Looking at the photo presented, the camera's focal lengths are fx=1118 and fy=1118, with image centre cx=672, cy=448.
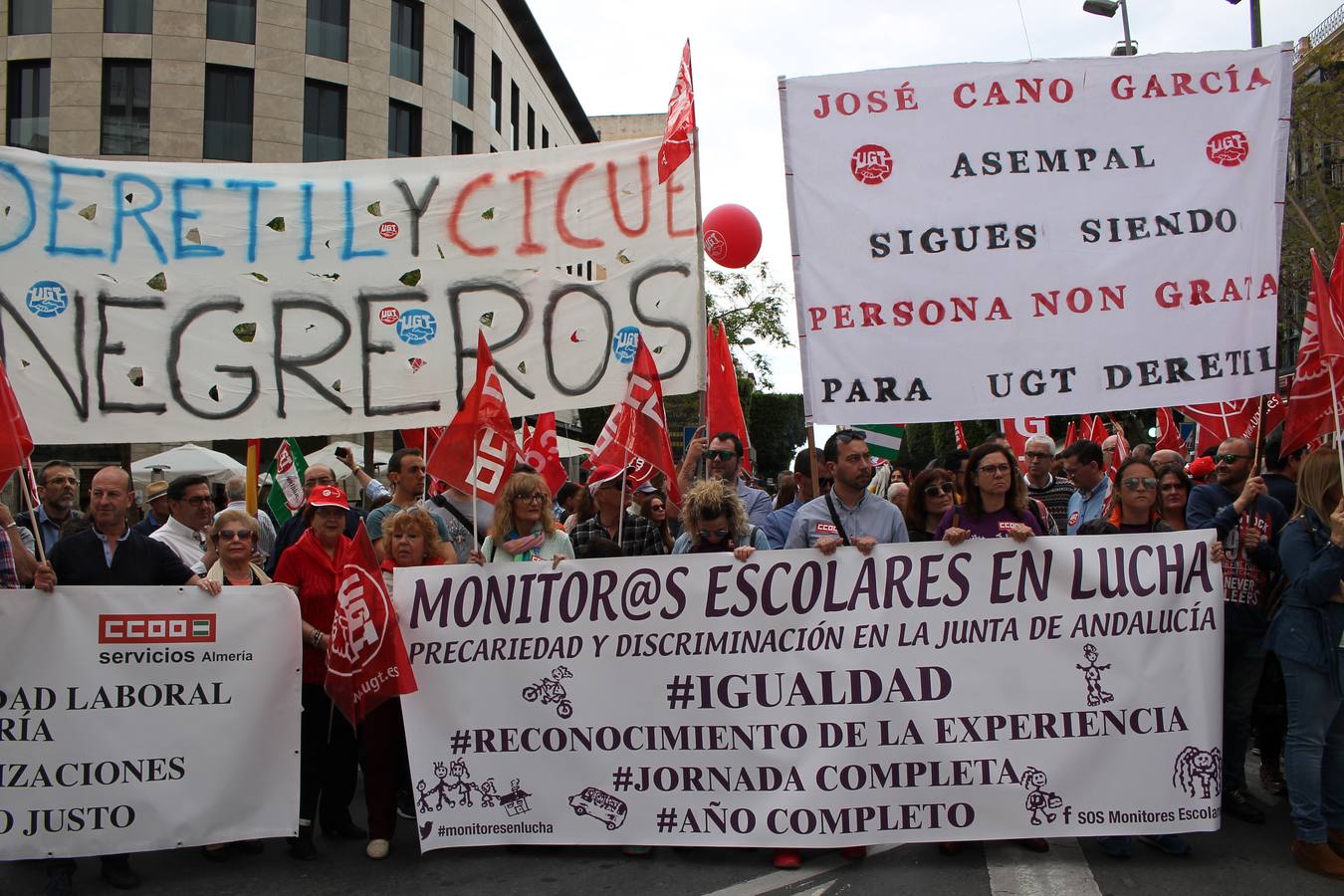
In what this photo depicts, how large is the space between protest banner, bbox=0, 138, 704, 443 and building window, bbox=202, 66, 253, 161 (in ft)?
83.7

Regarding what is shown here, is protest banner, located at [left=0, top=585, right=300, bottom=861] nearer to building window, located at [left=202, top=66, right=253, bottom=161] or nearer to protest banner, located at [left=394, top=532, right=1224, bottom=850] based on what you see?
protest banner, located at [left=394, top=532, right=1224, bottom=850]

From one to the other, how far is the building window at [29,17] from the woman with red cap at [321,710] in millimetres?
29699

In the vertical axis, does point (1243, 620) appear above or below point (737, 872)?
above

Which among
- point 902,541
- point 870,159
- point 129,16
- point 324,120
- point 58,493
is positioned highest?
point 129,16

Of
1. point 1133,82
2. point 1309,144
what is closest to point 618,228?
point 1133,82

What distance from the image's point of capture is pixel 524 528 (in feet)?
18.5

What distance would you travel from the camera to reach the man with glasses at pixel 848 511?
512cm

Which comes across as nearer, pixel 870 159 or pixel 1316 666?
pixel 1316 666

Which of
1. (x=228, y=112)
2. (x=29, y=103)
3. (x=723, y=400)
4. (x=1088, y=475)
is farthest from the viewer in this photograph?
(x=228, y=112)

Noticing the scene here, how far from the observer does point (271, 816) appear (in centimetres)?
487

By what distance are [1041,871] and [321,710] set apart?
10.6 ft

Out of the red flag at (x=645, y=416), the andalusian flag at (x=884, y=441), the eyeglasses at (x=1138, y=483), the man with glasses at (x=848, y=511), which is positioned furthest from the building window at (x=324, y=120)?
the eyeglasses at (x=1138, y=483)

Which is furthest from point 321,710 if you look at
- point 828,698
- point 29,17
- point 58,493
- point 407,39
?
point 407,39

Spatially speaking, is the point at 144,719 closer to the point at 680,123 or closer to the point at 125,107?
the point at 680,123
